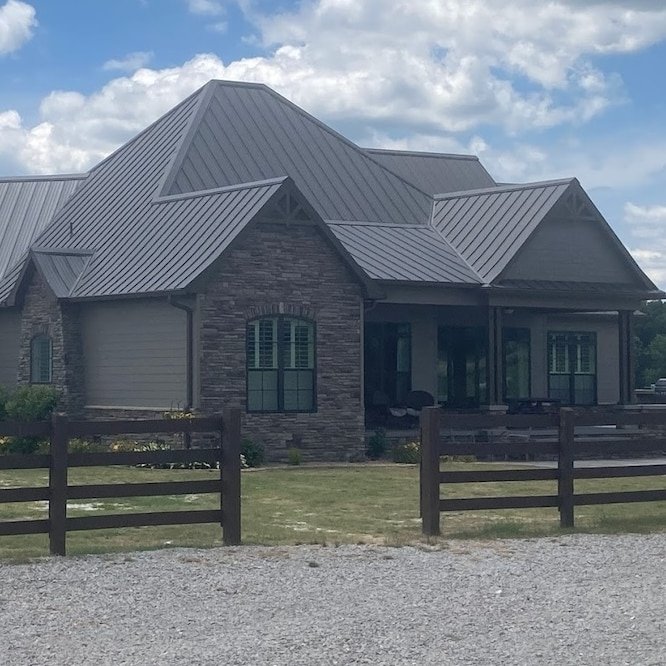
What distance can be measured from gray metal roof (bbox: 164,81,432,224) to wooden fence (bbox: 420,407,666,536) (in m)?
16.4

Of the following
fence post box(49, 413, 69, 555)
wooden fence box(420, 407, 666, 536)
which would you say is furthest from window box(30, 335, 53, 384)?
fence post box(49, 413, 69, 555)

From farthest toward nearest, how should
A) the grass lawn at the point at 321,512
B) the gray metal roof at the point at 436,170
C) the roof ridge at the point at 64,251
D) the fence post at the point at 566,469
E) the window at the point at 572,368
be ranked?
1. the gray metal roof at the point at 436,170
2. the window at the point at 572,368
3. the roof ridge at the point at 64,251
4. the fence post at the point at 566,469
5. the grass lawn at the point at 321,512

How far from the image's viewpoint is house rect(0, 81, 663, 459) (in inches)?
1006

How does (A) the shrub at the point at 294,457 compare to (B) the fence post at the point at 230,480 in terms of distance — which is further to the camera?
(A) the shrub at the point at 294,457

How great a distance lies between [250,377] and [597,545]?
1318cm

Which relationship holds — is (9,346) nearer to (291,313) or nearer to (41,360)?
(41,360)

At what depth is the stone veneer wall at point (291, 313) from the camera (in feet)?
82.3

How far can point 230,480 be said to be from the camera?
12836mm

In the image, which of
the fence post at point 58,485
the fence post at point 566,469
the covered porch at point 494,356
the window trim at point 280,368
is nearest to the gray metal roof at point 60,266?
the window trim at point 280,368

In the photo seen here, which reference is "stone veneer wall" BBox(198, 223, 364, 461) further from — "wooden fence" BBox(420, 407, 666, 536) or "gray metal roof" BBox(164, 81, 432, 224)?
"wooden fence" BBox(420, 407, 666, 536)

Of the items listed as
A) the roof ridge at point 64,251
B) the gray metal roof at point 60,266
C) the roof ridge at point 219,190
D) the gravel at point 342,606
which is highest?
the roof ridge at point 219,190

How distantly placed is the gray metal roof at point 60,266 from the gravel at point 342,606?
53.5ft

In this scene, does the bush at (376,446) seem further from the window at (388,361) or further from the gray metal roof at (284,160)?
the gray metal roof at (284,160)

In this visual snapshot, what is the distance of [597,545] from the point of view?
13148 millimetres
